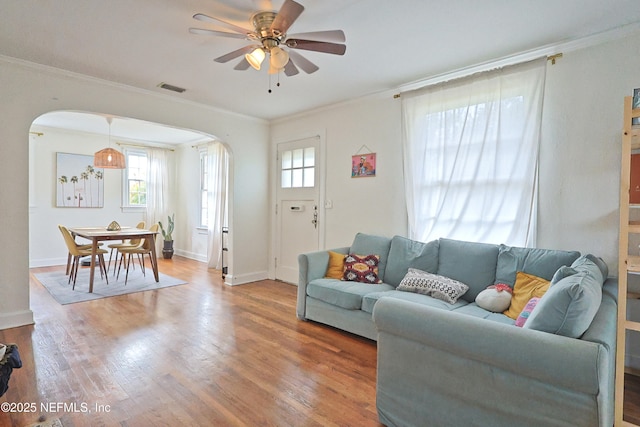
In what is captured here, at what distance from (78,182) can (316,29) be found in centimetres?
598

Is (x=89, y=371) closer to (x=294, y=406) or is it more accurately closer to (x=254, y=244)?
(x=294, y=406)

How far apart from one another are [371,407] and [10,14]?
3.61 meters

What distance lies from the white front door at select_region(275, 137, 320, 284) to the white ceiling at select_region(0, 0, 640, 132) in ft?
4.34

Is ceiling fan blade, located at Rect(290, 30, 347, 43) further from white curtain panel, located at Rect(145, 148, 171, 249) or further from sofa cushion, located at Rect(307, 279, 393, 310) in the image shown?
white curtain panel, located at Rect(145, 148, 171, 249)

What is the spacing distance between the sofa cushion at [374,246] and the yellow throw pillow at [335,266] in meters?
0.23

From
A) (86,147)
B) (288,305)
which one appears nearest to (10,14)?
(288,305)

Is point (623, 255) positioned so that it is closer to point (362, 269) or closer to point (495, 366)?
point (495, 366)

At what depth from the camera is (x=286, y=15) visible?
75.2 inches

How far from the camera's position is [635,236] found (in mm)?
2391

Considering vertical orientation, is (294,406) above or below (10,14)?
below

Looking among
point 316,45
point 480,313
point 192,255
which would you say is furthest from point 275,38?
point 192,255

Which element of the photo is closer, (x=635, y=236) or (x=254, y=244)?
(x=635, y=236)

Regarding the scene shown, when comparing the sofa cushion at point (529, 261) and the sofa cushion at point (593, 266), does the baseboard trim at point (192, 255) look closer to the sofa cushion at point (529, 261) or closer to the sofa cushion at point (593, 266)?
the sofa cushion at point (529, 261)

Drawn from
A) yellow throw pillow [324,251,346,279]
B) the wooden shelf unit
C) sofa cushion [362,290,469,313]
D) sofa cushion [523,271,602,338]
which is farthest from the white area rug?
the wooden shelf unit
